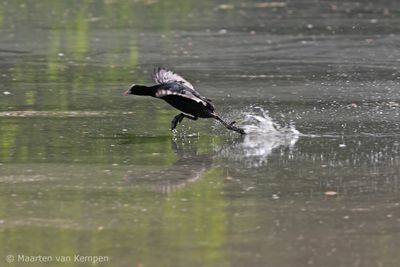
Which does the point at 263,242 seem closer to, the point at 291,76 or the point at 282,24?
the point at 291,76

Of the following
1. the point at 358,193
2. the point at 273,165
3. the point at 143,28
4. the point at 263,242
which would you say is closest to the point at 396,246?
the point at 263,242

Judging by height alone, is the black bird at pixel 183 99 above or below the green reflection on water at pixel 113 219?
above

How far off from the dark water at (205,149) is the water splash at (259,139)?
0.02 m

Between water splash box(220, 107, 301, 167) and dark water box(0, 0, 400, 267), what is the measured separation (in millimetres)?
19

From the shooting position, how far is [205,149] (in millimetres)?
9555

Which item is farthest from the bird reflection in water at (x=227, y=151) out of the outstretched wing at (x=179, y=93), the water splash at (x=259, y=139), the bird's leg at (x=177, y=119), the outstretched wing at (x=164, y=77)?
the outstretched wing at (x=164, y=77)

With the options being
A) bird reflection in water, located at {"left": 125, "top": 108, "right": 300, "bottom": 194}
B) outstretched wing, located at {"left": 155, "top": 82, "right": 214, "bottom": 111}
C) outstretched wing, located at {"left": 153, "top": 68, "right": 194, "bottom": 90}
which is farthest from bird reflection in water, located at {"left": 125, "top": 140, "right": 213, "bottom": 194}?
outstretched wing, located at {"left": 153, "top": 68, "right": 194, "bottom": 90}

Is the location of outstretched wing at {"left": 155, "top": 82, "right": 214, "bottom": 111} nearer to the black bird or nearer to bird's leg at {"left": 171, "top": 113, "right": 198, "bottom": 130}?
the black bird

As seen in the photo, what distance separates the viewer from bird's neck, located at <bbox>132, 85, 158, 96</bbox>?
32.6ft

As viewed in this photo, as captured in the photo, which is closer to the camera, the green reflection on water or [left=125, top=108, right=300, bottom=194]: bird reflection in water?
the green reflection on water

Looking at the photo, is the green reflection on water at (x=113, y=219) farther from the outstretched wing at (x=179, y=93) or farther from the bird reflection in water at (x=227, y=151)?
the outstretched wing at (x=179, y=93)

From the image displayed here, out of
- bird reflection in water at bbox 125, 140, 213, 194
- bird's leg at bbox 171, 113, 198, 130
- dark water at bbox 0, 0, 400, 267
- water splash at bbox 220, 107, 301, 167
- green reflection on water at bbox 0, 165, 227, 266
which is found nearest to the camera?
green reflection on water at bbox 0, 165, 227, 266

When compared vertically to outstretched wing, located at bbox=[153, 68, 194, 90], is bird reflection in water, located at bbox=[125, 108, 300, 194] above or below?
below

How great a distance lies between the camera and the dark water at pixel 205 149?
677 cm
